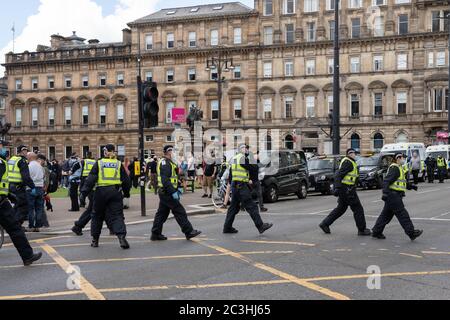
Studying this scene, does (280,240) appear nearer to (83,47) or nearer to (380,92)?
(380,92)

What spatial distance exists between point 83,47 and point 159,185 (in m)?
64.9

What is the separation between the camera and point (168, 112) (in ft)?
222

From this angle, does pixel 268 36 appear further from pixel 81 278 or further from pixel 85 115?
pixel 81 278

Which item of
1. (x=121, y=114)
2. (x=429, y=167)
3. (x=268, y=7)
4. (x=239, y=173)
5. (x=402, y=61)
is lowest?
(x=429, y=167)

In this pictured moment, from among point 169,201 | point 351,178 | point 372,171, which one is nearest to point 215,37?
point 372,171

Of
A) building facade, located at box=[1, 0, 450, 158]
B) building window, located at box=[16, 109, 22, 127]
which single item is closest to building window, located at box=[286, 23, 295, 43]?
building facade, located at box=[1, 0, 450, 158]

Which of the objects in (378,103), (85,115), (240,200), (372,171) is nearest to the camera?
(240,200)

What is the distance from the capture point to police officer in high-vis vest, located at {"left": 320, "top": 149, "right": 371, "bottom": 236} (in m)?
12.2

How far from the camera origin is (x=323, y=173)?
2619cm

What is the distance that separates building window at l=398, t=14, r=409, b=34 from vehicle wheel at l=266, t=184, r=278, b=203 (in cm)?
4283

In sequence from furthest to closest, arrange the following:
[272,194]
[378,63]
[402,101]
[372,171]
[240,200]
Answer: [378,63]
[402,101]
[372,171]
[272,194]
[240,200]

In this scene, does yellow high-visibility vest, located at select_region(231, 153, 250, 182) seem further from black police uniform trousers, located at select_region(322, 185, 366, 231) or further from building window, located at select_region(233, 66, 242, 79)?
building window, located at select_region(233, 66, 242, 79)

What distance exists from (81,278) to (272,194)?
14.2 meters

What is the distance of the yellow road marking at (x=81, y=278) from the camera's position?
704 cm
